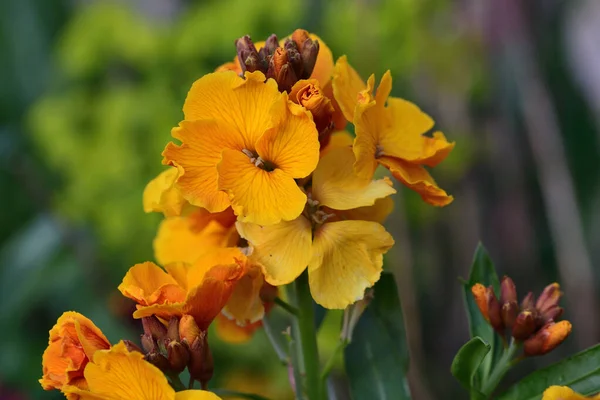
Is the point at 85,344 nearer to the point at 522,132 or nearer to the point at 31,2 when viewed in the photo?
the point at 522,132

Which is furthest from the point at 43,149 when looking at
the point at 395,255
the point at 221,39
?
the point at 395,255

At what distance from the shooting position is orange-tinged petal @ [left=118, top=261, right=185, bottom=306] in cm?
67

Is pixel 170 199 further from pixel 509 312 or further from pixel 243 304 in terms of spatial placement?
pixel 509 312

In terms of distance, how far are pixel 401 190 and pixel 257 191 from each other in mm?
1472

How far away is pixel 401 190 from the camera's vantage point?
2111 mm

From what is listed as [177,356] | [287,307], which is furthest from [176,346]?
[287,307]

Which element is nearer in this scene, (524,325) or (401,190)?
(524,325)

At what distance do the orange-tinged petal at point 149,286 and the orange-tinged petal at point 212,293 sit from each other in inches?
0.7

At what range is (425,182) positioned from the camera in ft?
2.37

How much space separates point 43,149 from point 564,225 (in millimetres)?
1736

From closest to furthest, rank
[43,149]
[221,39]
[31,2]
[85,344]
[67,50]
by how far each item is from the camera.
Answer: [85,344] < [221,39] < [67,50] < [43,149] < [31,2]

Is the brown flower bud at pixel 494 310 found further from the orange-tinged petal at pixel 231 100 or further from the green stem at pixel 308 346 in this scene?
the orange-tinged petal at pixel 231 100

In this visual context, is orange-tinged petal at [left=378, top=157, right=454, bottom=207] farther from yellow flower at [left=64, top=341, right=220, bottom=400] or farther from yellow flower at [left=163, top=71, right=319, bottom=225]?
yellow flower at [left=64, top=341, right=220, bottom=400]

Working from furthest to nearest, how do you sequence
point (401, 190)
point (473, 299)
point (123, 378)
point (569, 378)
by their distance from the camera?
point (401, 190), point (473, 299), point (569, 378), point (123, 378)
